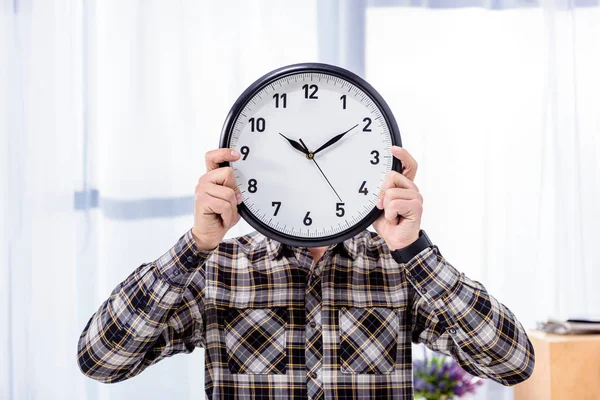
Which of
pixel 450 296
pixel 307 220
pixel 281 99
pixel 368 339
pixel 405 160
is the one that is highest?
pixel 281 99

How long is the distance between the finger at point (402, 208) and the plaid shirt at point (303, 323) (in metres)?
0.09

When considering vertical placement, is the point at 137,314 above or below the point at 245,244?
below

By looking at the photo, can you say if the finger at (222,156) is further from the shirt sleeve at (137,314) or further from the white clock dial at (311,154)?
the shirt sleeve at (137,314)

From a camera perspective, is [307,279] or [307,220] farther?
[307,279]

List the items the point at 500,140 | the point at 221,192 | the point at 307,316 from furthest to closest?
the point at 500,140
the point at 307,316
the point at 221,192

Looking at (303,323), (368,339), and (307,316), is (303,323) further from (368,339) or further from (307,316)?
(368,339)

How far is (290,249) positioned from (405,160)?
35 cm

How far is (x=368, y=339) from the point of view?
1187 millimetres

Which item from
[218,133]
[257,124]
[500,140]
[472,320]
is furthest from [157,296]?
[500,140]

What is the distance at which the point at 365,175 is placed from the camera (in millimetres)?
1039

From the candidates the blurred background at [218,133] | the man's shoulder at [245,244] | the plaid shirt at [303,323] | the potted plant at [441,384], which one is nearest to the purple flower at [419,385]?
the potted plant at [441,384]

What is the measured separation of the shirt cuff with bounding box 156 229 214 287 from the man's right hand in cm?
3

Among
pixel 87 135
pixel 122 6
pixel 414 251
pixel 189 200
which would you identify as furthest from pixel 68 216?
pixel 414 251

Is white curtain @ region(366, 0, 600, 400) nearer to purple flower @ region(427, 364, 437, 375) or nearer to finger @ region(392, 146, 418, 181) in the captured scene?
purple flower @ region(427, 364, 437, 375)
